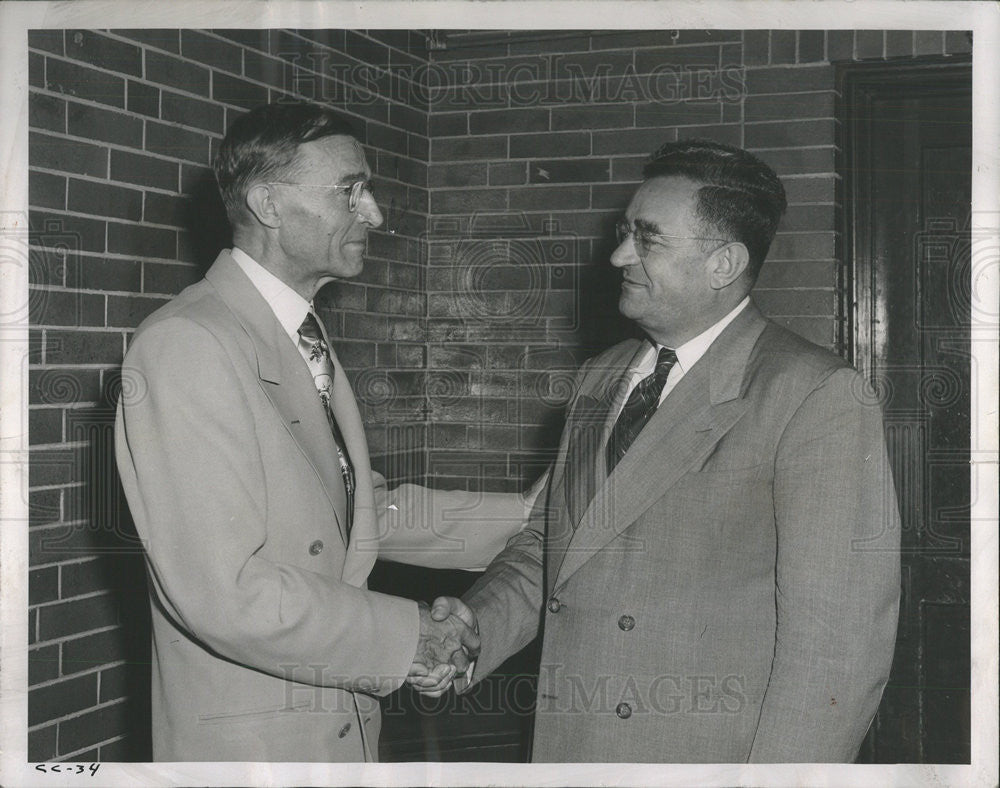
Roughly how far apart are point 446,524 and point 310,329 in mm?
671

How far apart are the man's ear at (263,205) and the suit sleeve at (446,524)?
2.50ft

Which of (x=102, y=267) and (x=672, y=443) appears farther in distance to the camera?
(x=102, y=267)

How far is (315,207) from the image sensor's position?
6.47 feet

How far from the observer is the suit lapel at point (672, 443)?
1812 millimetres

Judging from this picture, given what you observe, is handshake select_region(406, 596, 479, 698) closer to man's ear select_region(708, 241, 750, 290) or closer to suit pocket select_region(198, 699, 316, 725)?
suit pocket select_region(198, 699, 316, 725)

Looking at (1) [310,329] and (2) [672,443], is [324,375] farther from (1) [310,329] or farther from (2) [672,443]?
(2) [672,443]

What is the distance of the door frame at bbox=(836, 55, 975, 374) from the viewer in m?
2.79

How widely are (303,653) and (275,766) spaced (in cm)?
26

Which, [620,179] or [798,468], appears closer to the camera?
[798,468]

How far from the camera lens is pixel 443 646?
1.97 meters

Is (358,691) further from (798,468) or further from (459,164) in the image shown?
(459,164)

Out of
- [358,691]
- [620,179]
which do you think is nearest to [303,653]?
[358,691]

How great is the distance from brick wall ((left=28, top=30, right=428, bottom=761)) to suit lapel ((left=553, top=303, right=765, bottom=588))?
110 cm

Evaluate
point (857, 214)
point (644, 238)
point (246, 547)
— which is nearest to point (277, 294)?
point (246, 547)
